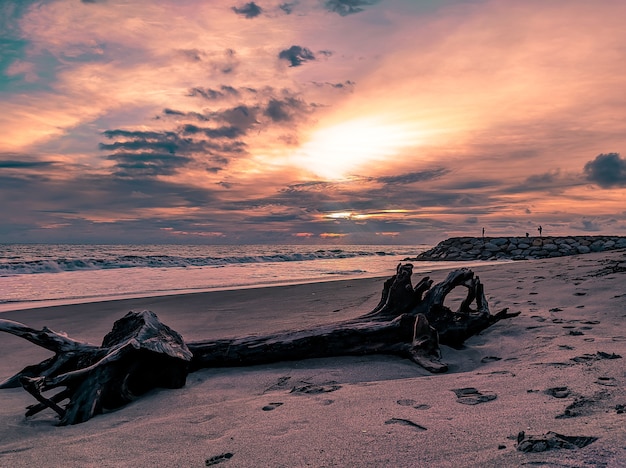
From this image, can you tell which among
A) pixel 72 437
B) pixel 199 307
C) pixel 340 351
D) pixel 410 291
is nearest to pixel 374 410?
pixel 340 351

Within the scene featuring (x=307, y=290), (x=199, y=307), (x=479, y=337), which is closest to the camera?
(x=479, y=337)

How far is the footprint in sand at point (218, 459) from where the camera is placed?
7.79 ft

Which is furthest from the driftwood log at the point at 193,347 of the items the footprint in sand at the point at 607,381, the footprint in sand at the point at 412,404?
the footprint in sand at the point at 607,381

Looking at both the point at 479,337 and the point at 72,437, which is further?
the point at 479,337

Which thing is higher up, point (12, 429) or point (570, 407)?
point (570, 407)

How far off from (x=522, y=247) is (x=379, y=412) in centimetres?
3135

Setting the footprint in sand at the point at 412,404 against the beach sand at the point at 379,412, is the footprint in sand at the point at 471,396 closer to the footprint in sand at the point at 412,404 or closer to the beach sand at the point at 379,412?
the beach sand at the point at 379,412

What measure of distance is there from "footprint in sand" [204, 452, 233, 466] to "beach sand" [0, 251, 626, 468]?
0.5 inches

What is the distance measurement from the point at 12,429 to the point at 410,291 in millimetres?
4093

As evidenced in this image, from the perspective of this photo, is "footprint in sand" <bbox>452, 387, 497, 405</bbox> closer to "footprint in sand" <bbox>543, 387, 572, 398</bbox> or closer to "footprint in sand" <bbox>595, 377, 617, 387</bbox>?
"footprint in sand" <bbox>543, 387, 572, 398</bbox>

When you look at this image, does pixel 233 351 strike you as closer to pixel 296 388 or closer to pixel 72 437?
pixel 296 388

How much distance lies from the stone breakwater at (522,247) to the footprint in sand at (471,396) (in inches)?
1100

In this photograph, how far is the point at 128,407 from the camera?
3691mm

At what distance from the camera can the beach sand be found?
2.27 metres
